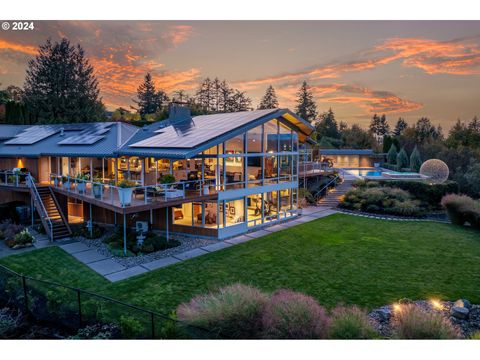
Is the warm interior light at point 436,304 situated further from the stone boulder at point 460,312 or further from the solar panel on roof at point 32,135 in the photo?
the solar panel on roof at point 32,135

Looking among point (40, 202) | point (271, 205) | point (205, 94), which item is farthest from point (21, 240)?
point (205, 94)

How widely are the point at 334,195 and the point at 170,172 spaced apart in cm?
1415

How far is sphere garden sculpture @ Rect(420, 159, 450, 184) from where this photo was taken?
24.8 m

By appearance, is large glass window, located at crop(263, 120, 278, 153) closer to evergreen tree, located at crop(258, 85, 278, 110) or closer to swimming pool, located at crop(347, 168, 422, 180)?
swimming pool, located at crop(347, 168, 422, 180)

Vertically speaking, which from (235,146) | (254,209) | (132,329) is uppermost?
(235,146)

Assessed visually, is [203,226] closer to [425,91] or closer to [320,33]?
A: [320,33]

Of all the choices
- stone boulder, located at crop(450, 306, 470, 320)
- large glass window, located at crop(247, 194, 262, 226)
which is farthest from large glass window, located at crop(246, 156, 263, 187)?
stone boulder, located at crop(450, 306, 470, 320)

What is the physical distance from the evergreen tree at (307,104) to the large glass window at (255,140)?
51.1 m

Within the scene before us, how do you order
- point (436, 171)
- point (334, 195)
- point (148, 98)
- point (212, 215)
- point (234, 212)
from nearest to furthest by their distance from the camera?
point (212, 215) → point (234, 212) → point (436, 171) → point (334, 195) → point (148, 98)

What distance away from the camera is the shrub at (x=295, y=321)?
21.0 ft

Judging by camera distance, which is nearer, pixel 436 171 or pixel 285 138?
pixel 285 138

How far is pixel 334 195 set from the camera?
1027 inches

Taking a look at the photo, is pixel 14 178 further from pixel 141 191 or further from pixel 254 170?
pixel 254 170
